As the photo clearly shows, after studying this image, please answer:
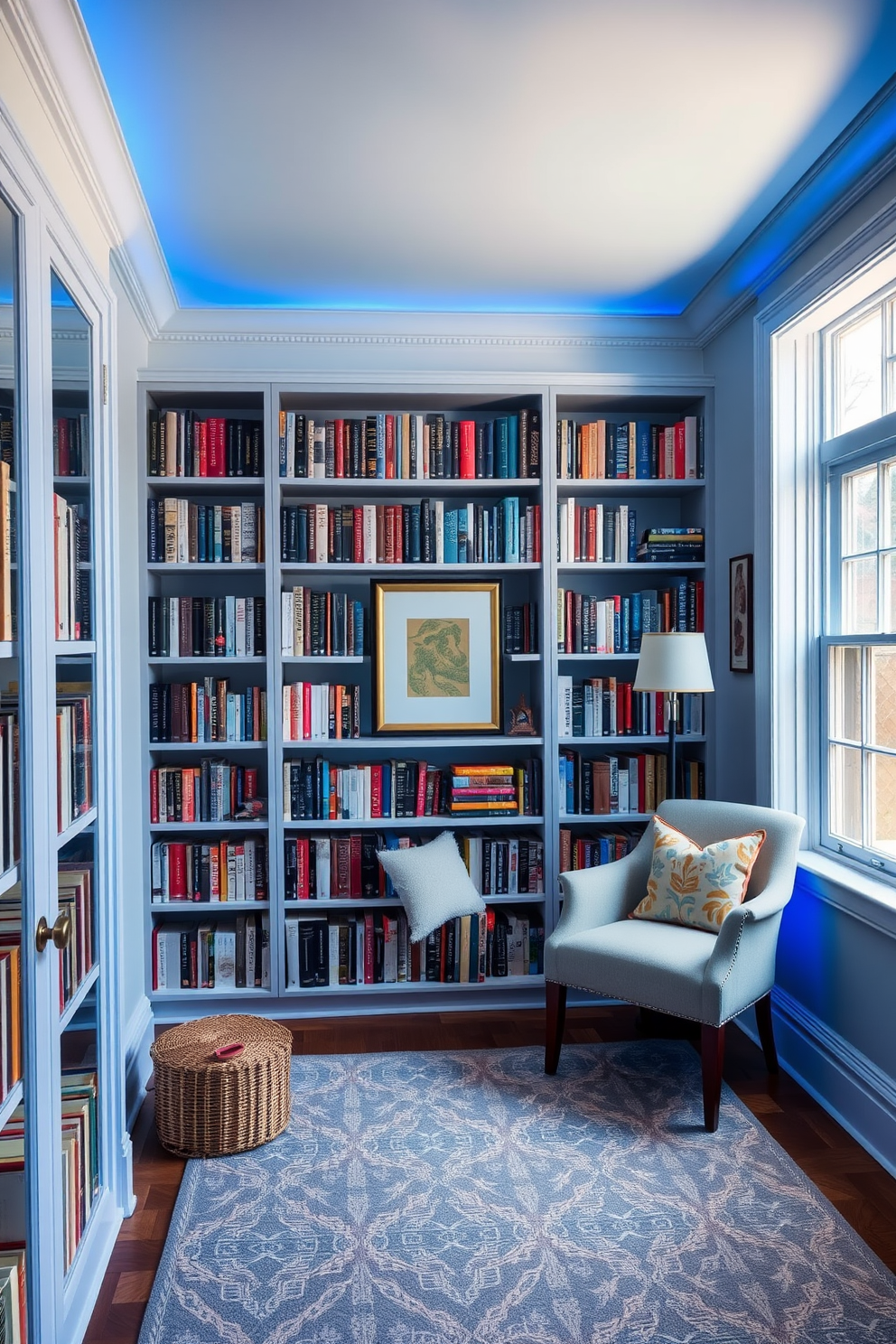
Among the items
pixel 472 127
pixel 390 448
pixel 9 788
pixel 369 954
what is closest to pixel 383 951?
pixel 369 954

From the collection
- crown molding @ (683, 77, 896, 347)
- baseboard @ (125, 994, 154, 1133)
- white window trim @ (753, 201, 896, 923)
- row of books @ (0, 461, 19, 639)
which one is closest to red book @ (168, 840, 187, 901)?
baseboard @ (125, 994, 154, 1133)

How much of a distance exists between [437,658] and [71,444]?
6.40 ft

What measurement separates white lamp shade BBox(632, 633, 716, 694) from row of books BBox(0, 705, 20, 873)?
2.20 m

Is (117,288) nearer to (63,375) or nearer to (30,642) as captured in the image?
(63,375)

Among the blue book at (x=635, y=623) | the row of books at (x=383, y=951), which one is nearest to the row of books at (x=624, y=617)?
the blue book at (x=635, y=623)

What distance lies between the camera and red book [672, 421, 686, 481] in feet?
12.3

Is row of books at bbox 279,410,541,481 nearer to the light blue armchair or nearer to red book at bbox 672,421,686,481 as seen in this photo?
red book at bbox 672,421,686,481

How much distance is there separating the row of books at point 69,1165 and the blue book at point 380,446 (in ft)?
7.74

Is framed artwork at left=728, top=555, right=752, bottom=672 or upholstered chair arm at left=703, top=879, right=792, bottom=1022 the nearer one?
upholstered chair arm at left=703, top=879, right=792, bottom=1022

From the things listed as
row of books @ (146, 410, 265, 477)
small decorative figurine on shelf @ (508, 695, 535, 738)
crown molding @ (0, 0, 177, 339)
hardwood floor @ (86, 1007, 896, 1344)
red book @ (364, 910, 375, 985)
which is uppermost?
crown molding @ (0, 0, 177, 339)

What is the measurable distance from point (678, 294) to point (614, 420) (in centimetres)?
59

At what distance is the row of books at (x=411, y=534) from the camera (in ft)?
11.8

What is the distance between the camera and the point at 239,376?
11.5 ft

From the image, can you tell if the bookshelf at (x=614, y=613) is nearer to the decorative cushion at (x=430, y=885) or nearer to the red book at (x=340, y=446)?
the decorative cushion at (x=430, y=885)
